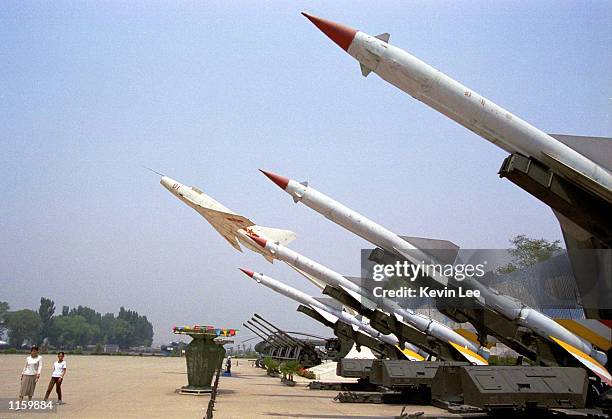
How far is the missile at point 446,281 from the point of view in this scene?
9.95m

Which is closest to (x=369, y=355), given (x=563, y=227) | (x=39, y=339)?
(x=563, y=227)

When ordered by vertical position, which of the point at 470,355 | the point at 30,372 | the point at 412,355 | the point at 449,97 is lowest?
the point at 30,372

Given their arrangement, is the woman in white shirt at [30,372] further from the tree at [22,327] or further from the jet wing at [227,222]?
the tree at [22,327]

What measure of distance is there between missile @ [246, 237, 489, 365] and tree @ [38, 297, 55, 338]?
6693 centimetres

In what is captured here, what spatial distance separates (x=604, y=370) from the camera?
31.5ft

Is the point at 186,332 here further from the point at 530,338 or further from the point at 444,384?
the point at 530,338

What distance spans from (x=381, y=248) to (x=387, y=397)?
3587 mm

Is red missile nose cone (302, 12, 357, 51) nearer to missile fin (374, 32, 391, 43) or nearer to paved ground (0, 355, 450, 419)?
missile fin (374, 32, 391, 43)

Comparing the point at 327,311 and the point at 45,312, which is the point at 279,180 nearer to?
the point at 327,311

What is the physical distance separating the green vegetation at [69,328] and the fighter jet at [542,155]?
179 ft

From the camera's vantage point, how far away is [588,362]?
31.8 feet

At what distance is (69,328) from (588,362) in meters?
78.1

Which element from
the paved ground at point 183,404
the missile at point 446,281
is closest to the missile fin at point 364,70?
the missile at point 446,281

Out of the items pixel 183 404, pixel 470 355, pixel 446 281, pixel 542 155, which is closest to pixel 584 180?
pixel 542 155
